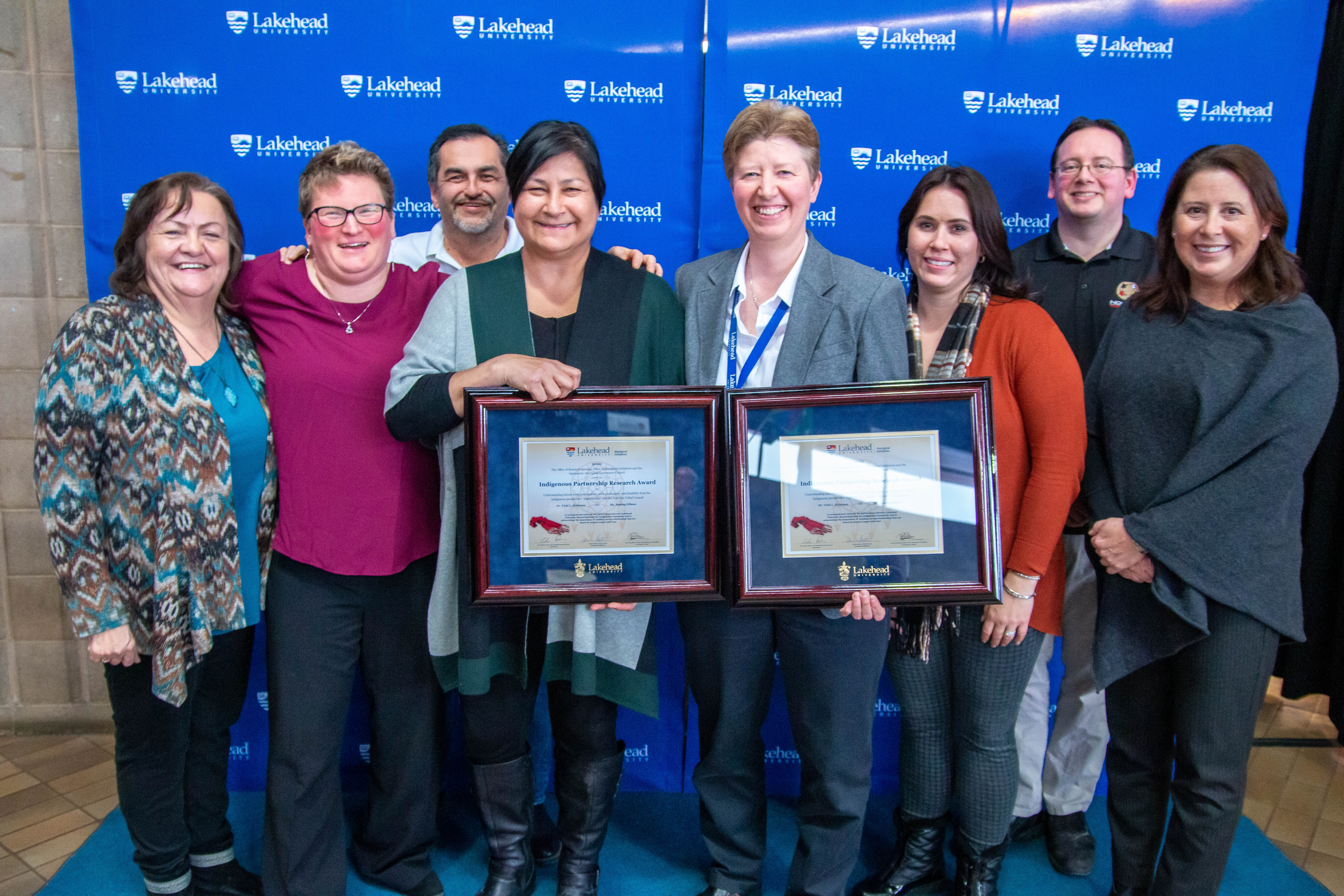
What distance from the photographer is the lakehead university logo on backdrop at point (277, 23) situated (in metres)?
2.72

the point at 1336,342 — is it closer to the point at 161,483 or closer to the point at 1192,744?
the point at 1192,744


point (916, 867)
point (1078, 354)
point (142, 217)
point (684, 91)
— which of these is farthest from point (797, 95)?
point (916, 867)

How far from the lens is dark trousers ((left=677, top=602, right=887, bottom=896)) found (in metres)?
1.97

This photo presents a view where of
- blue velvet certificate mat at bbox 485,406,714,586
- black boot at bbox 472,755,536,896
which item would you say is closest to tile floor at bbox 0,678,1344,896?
black boot at bbox 472,755,536,896

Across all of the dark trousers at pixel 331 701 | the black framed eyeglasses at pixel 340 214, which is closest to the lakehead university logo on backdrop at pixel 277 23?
the black framed eyeglasses at pixel 340 214

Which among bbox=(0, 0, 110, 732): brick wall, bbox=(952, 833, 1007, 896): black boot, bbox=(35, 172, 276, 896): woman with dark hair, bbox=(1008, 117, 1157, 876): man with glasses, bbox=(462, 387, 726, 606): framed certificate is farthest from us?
bbox=(0, 0, 110, 732): brick wall

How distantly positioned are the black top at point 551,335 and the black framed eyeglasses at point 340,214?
0.49m

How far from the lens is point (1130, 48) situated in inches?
Answer: 112

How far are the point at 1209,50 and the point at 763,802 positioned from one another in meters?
2.96

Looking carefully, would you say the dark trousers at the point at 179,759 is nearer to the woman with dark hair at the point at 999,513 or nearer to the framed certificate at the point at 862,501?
the framed certificate at the point at 862,501

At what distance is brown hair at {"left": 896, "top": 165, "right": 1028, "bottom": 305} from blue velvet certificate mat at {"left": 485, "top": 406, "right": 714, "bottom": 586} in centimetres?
87

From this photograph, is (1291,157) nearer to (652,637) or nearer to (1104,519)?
(1104,519)

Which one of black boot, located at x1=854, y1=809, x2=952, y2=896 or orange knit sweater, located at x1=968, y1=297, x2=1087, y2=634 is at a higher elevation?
orange knit sweater, located at x1=968, y1=297, x2=1087, y2=634

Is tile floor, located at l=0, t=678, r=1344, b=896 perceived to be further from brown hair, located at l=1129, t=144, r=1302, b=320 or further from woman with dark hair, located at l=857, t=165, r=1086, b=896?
brown hair, located at l=1129, t=144, r=1302, b=320
